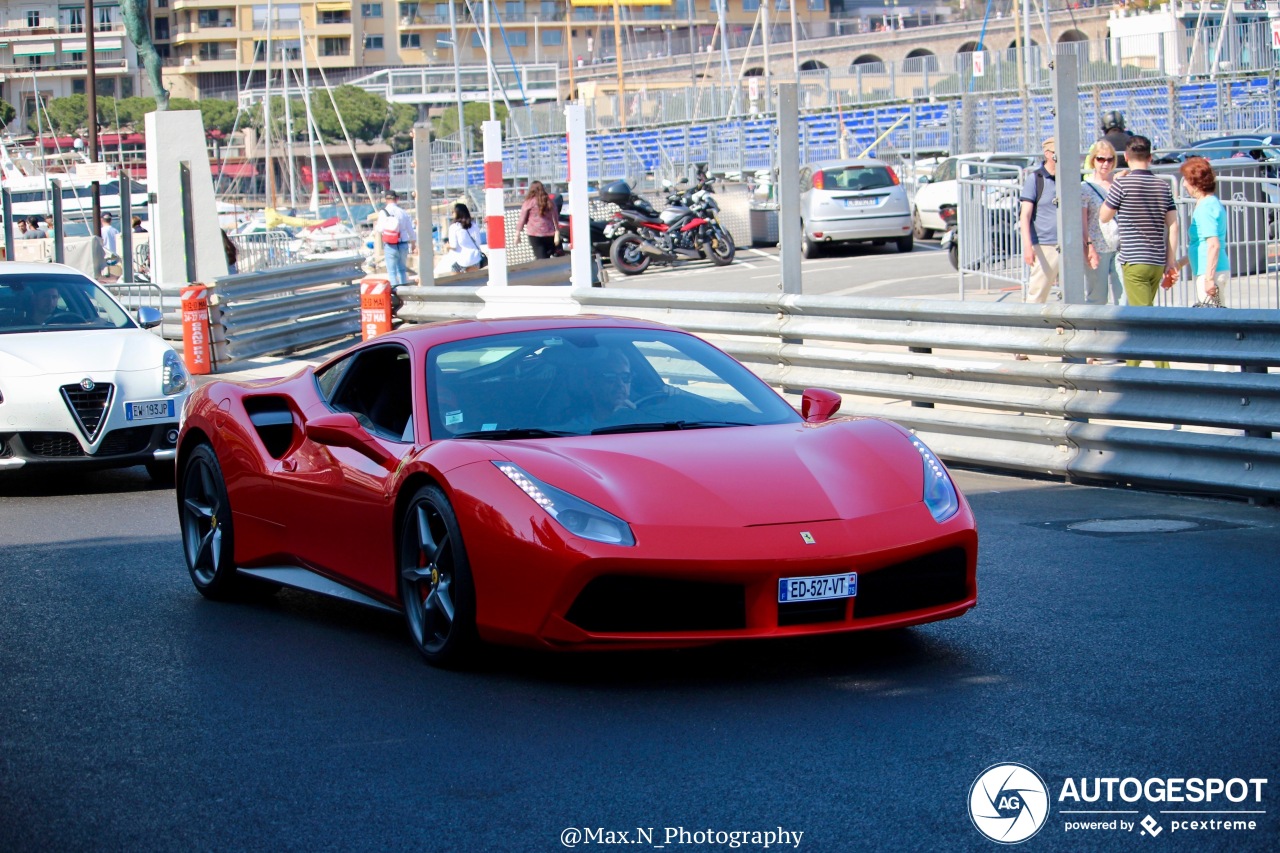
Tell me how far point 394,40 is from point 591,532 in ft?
405

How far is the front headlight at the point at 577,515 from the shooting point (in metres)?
5.25

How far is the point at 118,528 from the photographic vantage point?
9.59m

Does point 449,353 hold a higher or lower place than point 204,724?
higher

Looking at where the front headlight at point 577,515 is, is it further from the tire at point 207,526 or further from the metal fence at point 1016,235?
the metal fence at point 1016,235

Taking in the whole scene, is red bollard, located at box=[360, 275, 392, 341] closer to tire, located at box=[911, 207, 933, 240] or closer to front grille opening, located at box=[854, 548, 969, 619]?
front grille opening, located at box=[854, 548, 969, 619]

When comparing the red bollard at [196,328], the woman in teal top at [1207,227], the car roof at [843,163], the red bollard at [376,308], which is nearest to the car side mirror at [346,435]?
the woman in teal top at [1207,227]

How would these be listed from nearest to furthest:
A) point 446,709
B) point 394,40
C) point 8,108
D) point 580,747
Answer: point 580,747, point 446,709, point 8,108, point 394,40

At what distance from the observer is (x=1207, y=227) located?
1188 cm

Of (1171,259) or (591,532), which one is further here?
(1171,259)

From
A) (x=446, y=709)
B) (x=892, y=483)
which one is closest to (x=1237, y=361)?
(x=892, y=483)

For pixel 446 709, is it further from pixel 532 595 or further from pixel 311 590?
pixel 311 590

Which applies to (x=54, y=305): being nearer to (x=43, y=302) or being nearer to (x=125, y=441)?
(x=43, y=302)

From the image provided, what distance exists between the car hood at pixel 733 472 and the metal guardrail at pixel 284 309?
14804 millimetres

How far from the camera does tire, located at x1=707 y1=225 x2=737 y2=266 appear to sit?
92.9 ft
